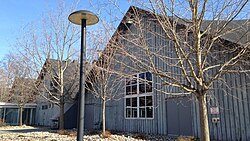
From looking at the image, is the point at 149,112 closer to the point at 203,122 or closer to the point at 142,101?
the point at 142,101

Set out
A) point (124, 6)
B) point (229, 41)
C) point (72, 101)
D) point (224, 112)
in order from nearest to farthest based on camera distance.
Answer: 1. point (124, 6)
2. point (229, 41)
3. point (224, 112)
4. point (72, 101)

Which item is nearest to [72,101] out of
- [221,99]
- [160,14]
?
[221,99]

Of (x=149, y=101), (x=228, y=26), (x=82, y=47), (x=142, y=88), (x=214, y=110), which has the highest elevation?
(x=228, y=26)

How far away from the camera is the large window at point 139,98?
13459 millimetres

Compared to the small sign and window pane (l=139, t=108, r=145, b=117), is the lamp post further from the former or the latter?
window pane (l=139, t=108, r=145, b=117)

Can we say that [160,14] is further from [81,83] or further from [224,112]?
[224,112]

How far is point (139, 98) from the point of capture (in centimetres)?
1433

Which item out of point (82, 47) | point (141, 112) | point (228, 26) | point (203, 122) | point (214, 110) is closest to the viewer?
point (203, 122)

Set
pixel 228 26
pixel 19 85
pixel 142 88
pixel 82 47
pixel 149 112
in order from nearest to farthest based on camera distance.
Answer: pixel 82 47 < pixel 228 26 < pixel 149 112 < pixel 142 88 < pixel 19 85

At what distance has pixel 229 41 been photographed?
26.5 ft

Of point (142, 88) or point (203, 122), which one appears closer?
point (203, 122)

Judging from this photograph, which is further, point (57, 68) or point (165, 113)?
point (57, 68)

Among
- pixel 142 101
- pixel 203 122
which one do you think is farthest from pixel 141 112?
pixel 203 122

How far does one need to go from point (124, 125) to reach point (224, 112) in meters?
Result: 7.51
